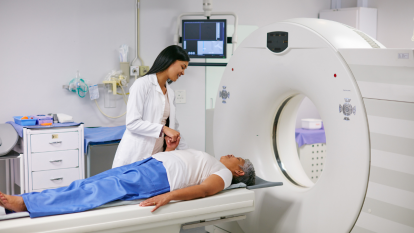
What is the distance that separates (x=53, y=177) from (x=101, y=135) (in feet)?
1.47

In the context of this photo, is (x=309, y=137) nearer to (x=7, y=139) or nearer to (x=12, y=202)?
(x=7, y=139)

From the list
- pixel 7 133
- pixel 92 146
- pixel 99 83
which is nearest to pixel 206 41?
pixel 99 83

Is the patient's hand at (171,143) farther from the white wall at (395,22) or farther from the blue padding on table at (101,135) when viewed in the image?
the white wall at (395,22)

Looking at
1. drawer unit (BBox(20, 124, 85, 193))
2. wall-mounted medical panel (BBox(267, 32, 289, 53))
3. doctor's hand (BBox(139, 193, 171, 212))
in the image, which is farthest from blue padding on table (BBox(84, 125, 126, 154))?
wall-mounted medical panel (BBox(267, 32, 289, 53))

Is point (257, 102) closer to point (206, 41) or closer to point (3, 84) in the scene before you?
point (206, 41)

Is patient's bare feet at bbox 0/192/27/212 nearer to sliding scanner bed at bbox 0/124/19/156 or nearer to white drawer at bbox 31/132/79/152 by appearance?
sliding scanner bed at bbox 0/124/19/156

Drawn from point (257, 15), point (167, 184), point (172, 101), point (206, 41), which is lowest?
point (167, 184)

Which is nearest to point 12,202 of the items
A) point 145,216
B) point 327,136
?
point 145,216

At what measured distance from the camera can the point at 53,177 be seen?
265 cm

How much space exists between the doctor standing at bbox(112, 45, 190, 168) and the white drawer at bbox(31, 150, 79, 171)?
30.2 inches

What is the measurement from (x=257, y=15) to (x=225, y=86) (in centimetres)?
184

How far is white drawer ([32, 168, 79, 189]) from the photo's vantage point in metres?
2.60

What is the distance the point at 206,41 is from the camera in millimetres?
3068

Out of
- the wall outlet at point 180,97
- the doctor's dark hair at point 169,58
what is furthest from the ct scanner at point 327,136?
the wall outlet at point 180,97
